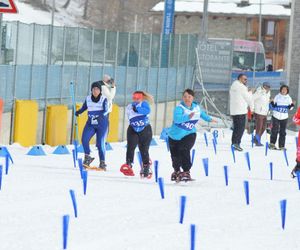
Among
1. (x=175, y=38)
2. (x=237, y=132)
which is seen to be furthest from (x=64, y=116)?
(x=175, y=38)

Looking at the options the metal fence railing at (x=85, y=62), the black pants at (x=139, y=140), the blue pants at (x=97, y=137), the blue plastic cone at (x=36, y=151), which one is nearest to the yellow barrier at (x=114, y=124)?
the metal fence railing at (x=85, y=62)

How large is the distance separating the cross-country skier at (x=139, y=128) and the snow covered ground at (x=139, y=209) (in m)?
0.33

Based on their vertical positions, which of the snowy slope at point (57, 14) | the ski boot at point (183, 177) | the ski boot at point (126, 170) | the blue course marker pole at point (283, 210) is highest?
the snowy slope at point (57, 14)

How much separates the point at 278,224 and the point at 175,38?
18.9 metres

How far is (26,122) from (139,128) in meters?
5.45

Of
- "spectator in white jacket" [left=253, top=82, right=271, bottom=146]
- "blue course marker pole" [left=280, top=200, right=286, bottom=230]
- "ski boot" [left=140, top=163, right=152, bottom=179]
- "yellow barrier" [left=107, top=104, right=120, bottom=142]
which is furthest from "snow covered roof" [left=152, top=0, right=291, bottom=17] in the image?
"blue course marker pole" [left=280, top=200, right=286, bottom=230]

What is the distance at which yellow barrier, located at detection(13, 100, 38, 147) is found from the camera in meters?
22.3

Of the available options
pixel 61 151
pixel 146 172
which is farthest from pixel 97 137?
pixel 61 151

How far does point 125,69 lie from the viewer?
27594 mm

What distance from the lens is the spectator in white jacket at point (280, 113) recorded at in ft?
83.8

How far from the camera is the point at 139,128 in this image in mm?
17500

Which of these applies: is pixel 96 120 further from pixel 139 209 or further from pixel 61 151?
pixel 139 209

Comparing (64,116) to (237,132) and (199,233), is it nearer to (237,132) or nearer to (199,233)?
(237,132)

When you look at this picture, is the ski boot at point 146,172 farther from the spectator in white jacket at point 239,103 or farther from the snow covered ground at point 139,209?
the spectator in white jacket at point 239,103
